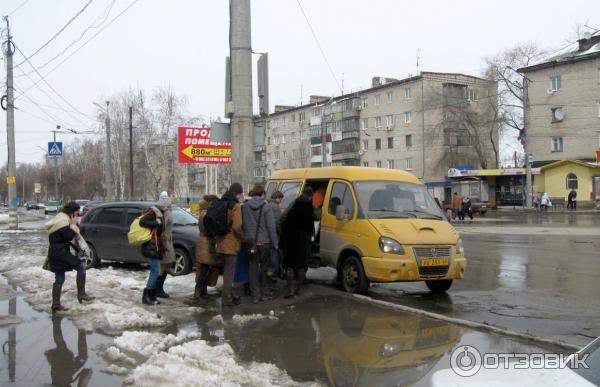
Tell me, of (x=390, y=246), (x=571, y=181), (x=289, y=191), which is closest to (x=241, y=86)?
(x=289, y=191)

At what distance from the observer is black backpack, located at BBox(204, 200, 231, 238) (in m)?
8.03

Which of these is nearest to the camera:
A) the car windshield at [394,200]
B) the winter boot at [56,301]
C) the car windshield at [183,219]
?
the winter boot at [56,301]

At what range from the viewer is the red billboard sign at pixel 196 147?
2444cm

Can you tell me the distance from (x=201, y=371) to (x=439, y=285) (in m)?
5.64

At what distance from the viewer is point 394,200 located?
31.9 feet

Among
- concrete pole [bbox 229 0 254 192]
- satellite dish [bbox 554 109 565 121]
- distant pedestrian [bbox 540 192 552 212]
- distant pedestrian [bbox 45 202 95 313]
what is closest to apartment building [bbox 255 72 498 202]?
satellite dish [bbox 554 109 565 121]

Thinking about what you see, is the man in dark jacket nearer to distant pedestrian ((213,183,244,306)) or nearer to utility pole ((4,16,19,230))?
distant pedestrian ((213,183,244,306))

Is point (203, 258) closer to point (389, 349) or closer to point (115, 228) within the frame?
point (389, 349)

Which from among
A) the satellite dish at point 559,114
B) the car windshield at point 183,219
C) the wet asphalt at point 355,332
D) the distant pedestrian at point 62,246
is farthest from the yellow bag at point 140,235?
the satellite dish at point 559,114

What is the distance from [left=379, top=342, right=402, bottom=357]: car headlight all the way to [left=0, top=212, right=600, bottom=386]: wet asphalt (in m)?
0.01

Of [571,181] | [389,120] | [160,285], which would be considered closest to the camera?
[160,285]

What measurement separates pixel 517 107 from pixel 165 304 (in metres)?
54.7

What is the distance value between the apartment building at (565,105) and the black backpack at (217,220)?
1820 inches

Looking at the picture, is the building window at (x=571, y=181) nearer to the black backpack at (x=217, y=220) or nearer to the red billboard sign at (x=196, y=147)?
the red billboard sign at (x=196, y=147)
